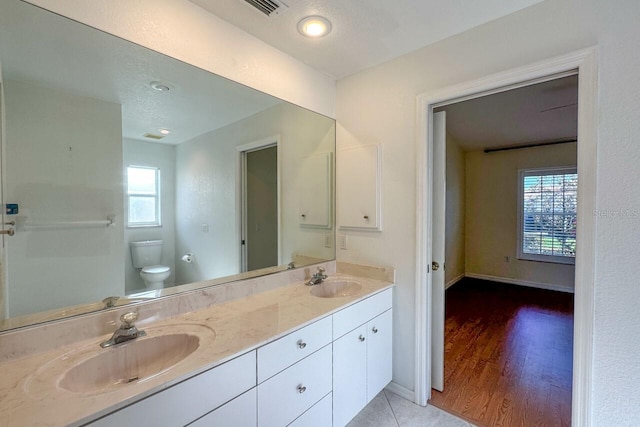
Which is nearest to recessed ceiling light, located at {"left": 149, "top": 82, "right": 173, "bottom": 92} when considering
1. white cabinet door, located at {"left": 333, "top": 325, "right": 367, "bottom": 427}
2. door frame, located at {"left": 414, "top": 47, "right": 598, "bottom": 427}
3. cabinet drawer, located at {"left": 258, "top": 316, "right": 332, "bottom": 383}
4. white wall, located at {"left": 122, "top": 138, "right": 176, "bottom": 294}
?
white wall, located at {"left": 122, "top": 138, "right": 176, "bottom": 294}

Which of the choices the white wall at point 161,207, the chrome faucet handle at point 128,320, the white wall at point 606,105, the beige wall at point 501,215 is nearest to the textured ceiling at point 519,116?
the beige wall at point 501,215

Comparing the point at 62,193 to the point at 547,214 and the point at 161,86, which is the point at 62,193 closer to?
the point at 161,86

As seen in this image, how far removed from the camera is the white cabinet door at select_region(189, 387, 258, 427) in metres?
0.98

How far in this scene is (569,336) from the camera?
2795 mm

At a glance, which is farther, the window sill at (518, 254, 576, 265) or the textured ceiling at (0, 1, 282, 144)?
the window sill at (518, 254, 576, 265)

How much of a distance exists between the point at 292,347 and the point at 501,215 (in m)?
5.01

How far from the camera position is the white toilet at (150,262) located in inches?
54.2

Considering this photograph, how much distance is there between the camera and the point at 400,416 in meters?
1.76

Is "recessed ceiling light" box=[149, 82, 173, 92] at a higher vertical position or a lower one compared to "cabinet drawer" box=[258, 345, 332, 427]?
higher

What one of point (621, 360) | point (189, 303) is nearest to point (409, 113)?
point (621, 360)

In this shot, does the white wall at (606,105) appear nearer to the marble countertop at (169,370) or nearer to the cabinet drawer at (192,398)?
the marble countertop at (169,370)

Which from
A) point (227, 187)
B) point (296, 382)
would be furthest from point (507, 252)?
point (227, 187)

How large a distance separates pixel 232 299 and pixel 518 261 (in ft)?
16.6

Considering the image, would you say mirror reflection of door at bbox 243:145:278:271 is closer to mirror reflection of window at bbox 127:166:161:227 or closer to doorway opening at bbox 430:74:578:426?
mirror reflection of window at bbox 127:166:161:227
